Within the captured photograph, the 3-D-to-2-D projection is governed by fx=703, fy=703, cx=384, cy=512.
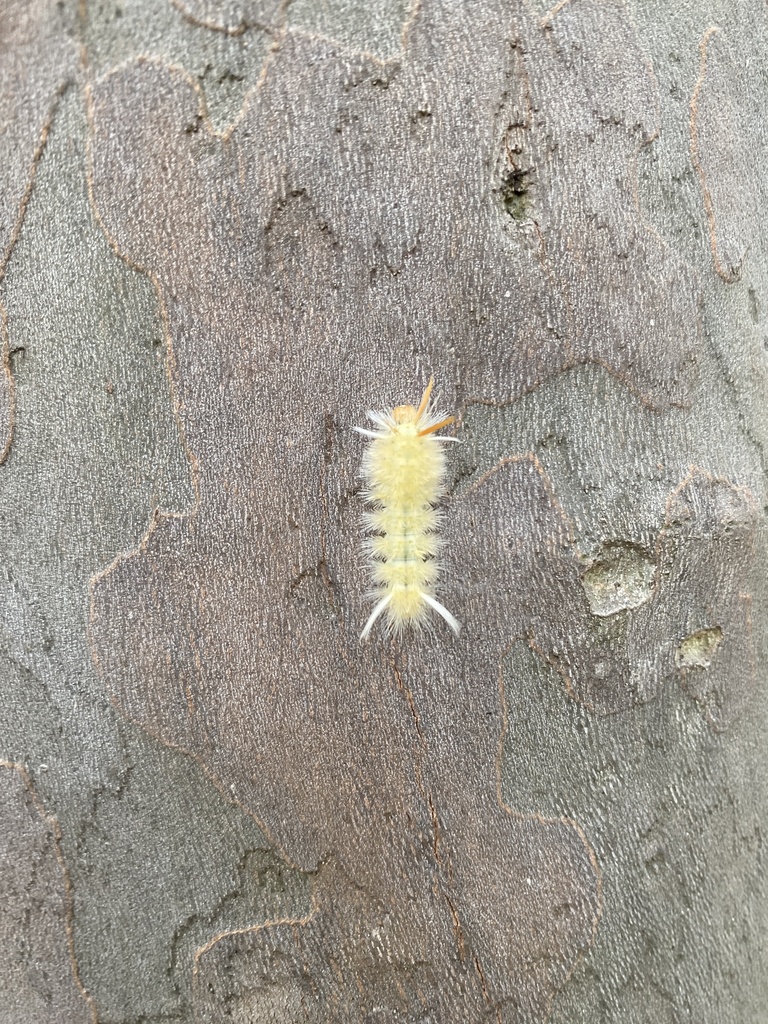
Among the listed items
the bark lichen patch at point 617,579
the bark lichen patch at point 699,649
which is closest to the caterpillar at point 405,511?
the bark lichen patch at point 617,579

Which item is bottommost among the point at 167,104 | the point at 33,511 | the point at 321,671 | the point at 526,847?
the point at 526,847

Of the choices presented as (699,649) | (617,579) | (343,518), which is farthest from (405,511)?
(699,649)

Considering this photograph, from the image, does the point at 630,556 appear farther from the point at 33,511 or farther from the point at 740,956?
the point at 33,511

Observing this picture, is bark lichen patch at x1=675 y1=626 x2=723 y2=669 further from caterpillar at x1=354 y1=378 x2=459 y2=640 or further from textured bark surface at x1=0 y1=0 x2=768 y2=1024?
caterpillar at x1=354 y1=378 x2=459 y2=640

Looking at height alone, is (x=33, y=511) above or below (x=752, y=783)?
above

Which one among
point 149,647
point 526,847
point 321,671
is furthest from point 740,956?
point 149,647

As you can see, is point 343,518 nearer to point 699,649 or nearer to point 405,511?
point 405,511

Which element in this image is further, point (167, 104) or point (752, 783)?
point (752, 783)
